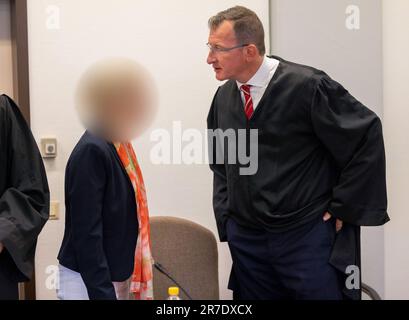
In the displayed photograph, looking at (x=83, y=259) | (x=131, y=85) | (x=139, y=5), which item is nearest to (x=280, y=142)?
(x=131, y=85)

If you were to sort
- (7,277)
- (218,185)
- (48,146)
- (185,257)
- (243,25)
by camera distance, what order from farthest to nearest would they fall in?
1. (48,146)
2. (185,257)
3. (218,185)
4. (243,25)
5. (7,277)

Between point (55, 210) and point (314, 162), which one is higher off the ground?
point (314, 162)

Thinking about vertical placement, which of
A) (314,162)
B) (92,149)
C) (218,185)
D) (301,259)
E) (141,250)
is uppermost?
(92,149)

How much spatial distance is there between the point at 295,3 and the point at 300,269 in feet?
4.26

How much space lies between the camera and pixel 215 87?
279 cm

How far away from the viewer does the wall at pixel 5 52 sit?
2693 mm

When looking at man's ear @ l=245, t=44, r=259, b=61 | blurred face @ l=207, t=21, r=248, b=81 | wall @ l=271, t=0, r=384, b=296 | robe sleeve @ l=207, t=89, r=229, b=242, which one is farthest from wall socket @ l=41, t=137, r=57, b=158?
wall @ l=271, t=0, r=384, b=296

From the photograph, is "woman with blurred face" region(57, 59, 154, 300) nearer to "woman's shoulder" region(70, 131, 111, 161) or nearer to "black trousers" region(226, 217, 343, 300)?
"woman's shoulder" region(70, 131, 111, 161)

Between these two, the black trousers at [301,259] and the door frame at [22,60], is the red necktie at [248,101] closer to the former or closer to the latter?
the black trousers at [301,259]

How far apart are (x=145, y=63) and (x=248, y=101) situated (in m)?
0.77

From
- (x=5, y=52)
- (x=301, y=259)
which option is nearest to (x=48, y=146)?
(x=5, y=52)

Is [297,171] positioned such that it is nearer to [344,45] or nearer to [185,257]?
[185,257]

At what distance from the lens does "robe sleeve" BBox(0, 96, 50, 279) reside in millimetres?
1688

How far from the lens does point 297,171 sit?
205cm
